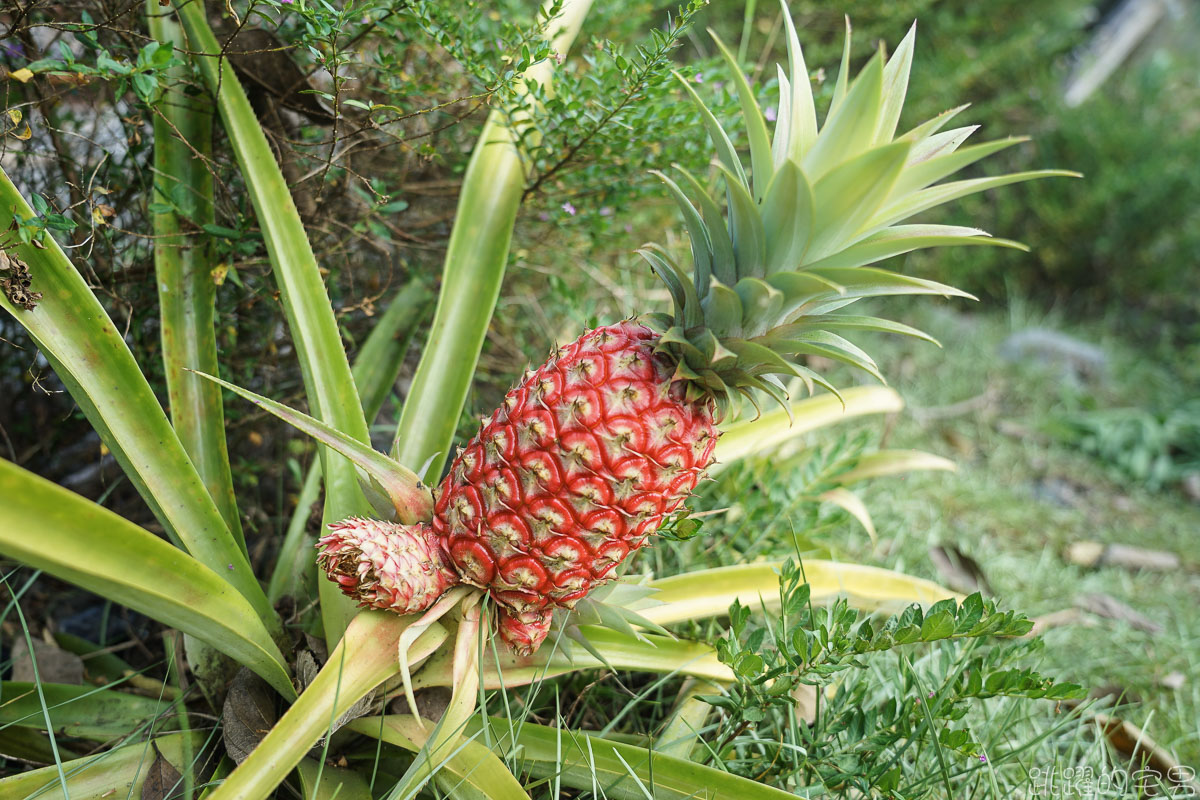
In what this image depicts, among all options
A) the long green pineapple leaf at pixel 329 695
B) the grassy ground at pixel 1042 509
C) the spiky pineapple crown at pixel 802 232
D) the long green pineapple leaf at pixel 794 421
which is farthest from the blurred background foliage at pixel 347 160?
the grassy ground at pixel 1042 509

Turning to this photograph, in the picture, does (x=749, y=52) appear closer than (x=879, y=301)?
Yes

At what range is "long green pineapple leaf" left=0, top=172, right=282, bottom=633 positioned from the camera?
1.13m

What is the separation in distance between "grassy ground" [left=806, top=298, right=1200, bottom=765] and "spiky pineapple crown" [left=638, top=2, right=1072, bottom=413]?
52.3 inches

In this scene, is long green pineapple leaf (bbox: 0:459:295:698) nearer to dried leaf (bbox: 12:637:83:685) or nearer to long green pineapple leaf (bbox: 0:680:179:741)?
long green pineapple leaf (bbox: 0:680:179:741)

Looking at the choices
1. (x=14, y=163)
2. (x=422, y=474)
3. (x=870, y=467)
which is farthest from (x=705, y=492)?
(x=14, y=163)

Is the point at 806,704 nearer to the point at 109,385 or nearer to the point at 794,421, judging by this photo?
the point at 794,421

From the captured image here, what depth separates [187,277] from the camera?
1.51m

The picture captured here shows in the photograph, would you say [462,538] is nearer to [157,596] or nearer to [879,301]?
[157,596]

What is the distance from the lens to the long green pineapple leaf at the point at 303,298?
4.45 ft

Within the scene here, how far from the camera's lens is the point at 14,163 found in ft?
5.34

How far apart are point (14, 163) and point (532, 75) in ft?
3.83

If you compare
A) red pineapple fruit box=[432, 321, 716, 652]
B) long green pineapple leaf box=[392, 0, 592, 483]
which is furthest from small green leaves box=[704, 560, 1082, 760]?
long green pineapple leaf box=[392, 0, 592, 483]

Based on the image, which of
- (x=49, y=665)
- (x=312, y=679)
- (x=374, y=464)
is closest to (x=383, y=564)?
(x=374, y=464)

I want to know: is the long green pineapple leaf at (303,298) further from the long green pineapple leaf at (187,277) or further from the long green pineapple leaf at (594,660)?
the long green pineapple leaf at (594,660)
